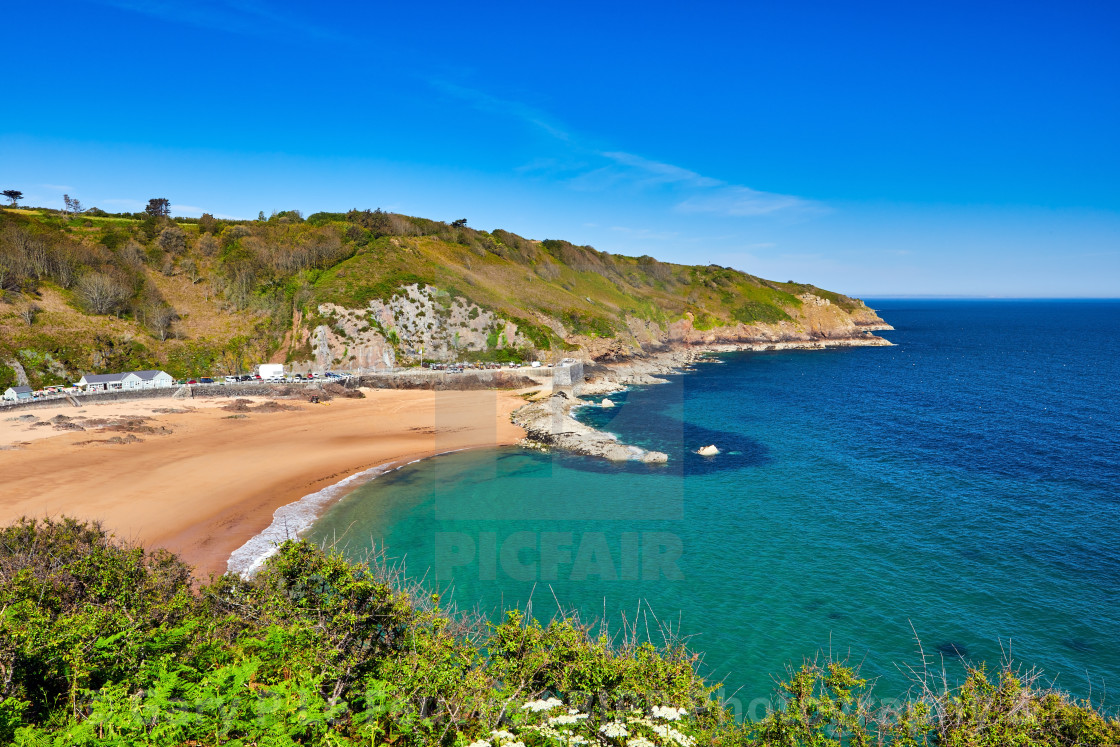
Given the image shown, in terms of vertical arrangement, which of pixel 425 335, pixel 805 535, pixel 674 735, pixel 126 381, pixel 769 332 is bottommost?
pixel 805 535

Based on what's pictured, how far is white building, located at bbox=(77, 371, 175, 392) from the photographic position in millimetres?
63281

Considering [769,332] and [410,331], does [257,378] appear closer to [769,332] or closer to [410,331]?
[410,331]

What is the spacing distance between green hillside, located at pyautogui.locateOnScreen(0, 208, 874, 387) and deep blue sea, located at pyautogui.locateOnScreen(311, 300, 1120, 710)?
52.2 meters

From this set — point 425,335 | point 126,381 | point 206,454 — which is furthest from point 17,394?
point 425,335

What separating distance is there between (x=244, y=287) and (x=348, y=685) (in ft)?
345

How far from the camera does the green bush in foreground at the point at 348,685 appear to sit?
9508 mm

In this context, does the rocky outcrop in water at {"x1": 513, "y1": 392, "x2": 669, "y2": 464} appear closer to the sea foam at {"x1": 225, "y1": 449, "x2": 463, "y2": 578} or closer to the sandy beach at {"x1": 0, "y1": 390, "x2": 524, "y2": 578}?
the sandy beach at {"x1": 0, "y1": 390, "x2": 524, "y2": 578}

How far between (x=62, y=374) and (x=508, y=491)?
6633 cm

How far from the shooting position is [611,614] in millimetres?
23984

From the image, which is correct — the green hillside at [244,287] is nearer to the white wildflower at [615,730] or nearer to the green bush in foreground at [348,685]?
the green bush in foreground at [348,685]

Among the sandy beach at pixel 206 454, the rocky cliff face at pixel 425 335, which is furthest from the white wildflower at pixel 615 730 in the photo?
the rocky cliff face at pixel 425 335

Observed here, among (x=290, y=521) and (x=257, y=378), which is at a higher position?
(x=257, y=378)

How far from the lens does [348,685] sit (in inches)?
463

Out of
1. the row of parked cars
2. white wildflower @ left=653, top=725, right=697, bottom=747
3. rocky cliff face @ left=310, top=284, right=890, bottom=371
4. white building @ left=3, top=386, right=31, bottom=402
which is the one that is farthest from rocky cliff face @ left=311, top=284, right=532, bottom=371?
white wildflower @ left=653, top=725, right=697, bottom=747
